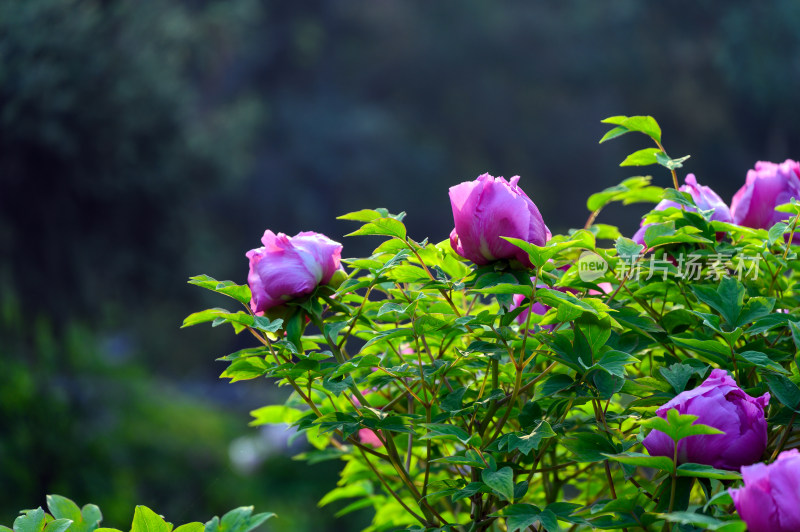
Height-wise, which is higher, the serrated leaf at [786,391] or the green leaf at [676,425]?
the green leaf at [676,425]

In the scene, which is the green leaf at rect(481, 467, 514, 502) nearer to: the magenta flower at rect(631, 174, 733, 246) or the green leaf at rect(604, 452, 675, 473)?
the green leaf at rect(604, 452, 675, 473)

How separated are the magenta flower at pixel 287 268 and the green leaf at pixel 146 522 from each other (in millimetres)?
122

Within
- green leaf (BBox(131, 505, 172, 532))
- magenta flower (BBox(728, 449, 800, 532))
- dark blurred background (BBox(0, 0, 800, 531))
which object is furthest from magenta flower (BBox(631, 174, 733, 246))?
dark blurred background (BBox(0, 0, 800, 531))

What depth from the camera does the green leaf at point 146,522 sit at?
393 mm

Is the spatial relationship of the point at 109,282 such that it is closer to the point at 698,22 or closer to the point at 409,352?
the point at 409,352

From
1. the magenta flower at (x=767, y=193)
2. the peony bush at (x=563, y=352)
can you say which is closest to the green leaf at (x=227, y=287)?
the peony bush at (x=563, y=352)

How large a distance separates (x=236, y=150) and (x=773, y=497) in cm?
592

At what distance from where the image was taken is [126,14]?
462 cm

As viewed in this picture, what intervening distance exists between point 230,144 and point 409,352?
18.3 ft

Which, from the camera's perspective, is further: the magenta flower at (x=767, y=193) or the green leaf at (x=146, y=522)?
the magenta flower at (x=767, y=193)

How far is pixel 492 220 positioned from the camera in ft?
1.32

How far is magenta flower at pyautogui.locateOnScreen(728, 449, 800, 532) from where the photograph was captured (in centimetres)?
29

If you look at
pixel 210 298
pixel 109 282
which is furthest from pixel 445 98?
pixel 109 282

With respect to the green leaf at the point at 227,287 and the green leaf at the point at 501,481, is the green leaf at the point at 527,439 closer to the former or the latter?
the green leaf at the point at 501,481
